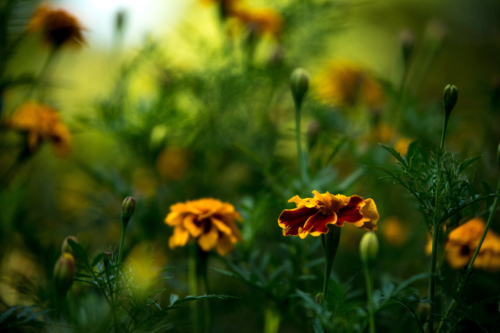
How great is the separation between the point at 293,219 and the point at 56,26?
0.68 meters

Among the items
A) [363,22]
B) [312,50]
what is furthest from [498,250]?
[363,22]

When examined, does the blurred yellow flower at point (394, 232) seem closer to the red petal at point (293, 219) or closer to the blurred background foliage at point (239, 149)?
the blurred background foliage at point (239, 149)

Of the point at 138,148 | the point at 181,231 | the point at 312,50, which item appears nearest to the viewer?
the point at 181,231

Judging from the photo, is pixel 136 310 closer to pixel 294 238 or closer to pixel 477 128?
pixel 294 238

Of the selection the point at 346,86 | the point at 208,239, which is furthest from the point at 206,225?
the point at 346,86

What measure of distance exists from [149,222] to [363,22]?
1587 mm

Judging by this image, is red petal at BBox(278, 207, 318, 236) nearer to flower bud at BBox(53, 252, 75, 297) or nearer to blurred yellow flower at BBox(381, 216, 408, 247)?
flower bud at BBox(53, 252, 75, 297)

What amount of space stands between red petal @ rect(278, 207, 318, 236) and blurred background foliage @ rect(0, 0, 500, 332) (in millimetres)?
110

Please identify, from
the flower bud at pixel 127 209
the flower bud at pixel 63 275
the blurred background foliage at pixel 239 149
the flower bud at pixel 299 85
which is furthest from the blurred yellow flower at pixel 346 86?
the flower bud at pixel 63 275

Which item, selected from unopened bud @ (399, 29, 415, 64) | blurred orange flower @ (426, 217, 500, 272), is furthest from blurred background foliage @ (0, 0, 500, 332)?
blurred orange flower @ (426, 217, 500, 272)

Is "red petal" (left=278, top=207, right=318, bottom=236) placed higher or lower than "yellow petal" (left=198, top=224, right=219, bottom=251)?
higher

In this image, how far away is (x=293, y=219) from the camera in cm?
42

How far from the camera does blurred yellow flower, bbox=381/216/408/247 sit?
3.12ft

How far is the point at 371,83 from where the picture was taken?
3.97ft
